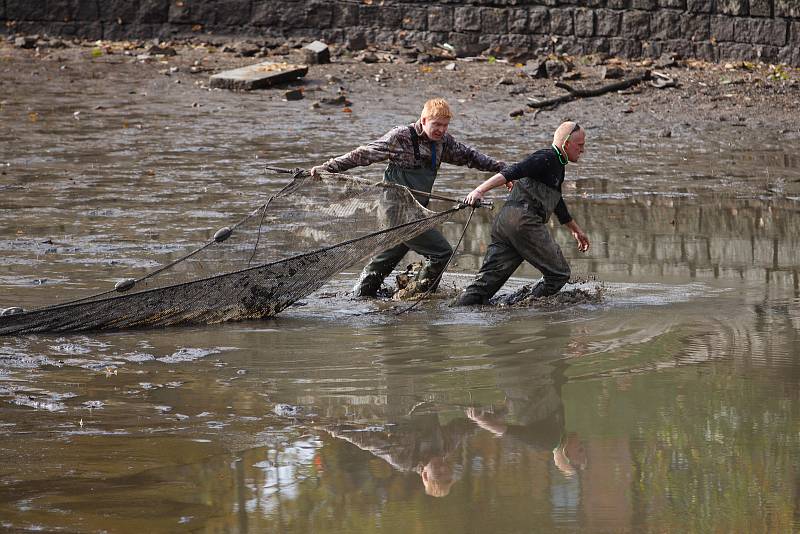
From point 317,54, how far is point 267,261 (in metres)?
10.3

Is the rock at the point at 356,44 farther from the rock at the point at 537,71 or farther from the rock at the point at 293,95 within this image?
the rock at the point at 537,71

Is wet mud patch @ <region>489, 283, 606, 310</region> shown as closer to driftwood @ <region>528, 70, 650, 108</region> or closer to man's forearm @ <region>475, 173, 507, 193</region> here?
man's forearm @ <region>475, 173, 507, 193</region>

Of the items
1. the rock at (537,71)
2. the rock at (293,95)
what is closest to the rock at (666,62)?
the rock at (537,71)

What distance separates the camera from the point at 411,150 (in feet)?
25.2

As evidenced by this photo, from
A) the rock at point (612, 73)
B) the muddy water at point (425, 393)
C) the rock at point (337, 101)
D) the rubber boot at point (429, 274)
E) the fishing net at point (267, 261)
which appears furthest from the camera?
the rock at point (612, 73)

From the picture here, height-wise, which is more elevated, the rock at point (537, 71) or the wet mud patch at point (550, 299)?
the rock at point (537, 71)

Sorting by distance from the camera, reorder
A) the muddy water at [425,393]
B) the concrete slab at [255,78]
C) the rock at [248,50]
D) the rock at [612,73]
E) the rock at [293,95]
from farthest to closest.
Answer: the rock at [248,50], the rock at [612,73], the concrete slab at [255,78], the rock at [293,95], the muddy water at [425,393]

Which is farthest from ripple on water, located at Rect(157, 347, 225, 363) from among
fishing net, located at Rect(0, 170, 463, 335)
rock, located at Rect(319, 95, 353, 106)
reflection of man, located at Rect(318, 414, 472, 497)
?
rock, located at Rect(319, 95, 353, 106)

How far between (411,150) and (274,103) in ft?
28.1

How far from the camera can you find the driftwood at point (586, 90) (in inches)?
614

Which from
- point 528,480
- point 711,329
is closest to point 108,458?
point 528,480

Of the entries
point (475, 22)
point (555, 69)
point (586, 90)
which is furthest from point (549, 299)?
point (475, 22)

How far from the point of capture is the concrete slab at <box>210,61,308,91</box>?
53.9ft

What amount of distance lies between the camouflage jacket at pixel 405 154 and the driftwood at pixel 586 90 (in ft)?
25.9
